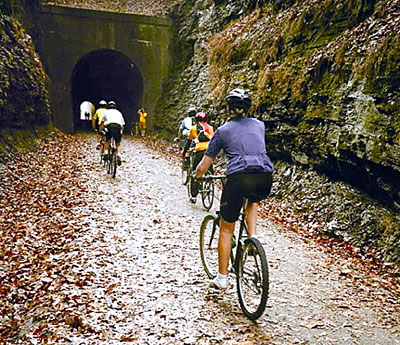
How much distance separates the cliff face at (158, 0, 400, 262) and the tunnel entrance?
1374 cm

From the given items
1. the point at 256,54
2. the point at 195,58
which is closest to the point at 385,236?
the point at 256,54

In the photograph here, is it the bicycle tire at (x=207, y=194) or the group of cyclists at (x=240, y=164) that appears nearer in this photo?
the group of cyclists at (x=240, y=164)

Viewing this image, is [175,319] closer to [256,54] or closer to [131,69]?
[256,54]

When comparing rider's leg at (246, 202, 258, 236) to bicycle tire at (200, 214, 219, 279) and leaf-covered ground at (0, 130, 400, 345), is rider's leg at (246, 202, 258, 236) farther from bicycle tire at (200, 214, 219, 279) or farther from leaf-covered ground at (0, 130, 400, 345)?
leaf-covered ground at (0, 130, 400, 345)

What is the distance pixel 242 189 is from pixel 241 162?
11.1 inches

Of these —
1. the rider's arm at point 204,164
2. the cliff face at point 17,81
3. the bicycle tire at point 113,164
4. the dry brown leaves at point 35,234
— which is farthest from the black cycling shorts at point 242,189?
the cliff face at point 17,81

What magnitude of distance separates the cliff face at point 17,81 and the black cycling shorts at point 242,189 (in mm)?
10859

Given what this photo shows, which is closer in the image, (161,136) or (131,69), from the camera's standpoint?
(161,136)

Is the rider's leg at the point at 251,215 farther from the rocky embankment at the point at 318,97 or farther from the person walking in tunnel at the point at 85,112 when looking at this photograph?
the person walking in tunnel at the point at 85,112

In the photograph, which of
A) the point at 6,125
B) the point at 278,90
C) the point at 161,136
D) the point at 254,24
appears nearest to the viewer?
the point at 278,90

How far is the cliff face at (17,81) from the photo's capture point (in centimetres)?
1318

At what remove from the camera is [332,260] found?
6535 millimetres

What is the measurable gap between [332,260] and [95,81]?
30.5m

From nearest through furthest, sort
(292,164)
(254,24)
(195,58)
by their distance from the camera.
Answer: (292,164) → (254,24) → (195,58)
